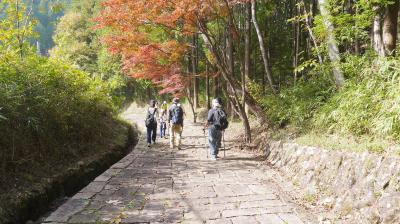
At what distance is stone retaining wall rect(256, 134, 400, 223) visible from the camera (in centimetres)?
398

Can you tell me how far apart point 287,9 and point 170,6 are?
1097 centimetres

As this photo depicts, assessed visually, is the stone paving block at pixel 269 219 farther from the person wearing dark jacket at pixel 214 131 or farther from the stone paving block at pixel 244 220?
the person wearing dark jacket at pixel 214 131

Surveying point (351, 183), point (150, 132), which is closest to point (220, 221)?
point (351, 183)

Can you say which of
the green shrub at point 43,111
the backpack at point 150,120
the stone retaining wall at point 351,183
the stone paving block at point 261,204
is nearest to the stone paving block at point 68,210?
the green shrub at point 43,111

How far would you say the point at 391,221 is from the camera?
375 cm

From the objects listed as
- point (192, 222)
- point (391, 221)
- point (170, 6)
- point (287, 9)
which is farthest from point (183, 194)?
point (287, 9)

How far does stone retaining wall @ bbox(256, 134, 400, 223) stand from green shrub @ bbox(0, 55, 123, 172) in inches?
197

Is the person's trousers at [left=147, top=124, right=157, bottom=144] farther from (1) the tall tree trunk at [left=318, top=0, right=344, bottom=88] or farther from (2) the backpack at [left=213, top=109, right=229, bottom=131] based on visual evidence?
(1) the tall tree trunk at [left=318, top=0, right=344, bottom=88]

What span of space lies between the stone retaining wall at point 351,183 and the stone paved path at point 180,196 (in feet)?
1.86

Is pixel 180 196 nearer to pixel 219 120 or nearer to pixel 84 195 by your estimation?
pixel 84 195

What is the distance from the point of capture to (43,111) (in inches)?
282

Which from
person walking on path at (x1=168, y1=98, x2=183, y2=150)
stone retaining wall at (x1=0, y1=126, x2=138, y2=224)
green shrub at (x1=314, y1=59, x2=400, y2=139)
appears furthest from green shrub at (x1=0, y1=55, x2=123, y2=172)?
green shrub at (x1=314, y1=59, x2=400, y2=139)

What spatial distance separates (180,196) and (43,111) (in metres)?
3.39

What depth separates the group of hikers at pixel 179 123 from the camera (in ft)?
30.5
